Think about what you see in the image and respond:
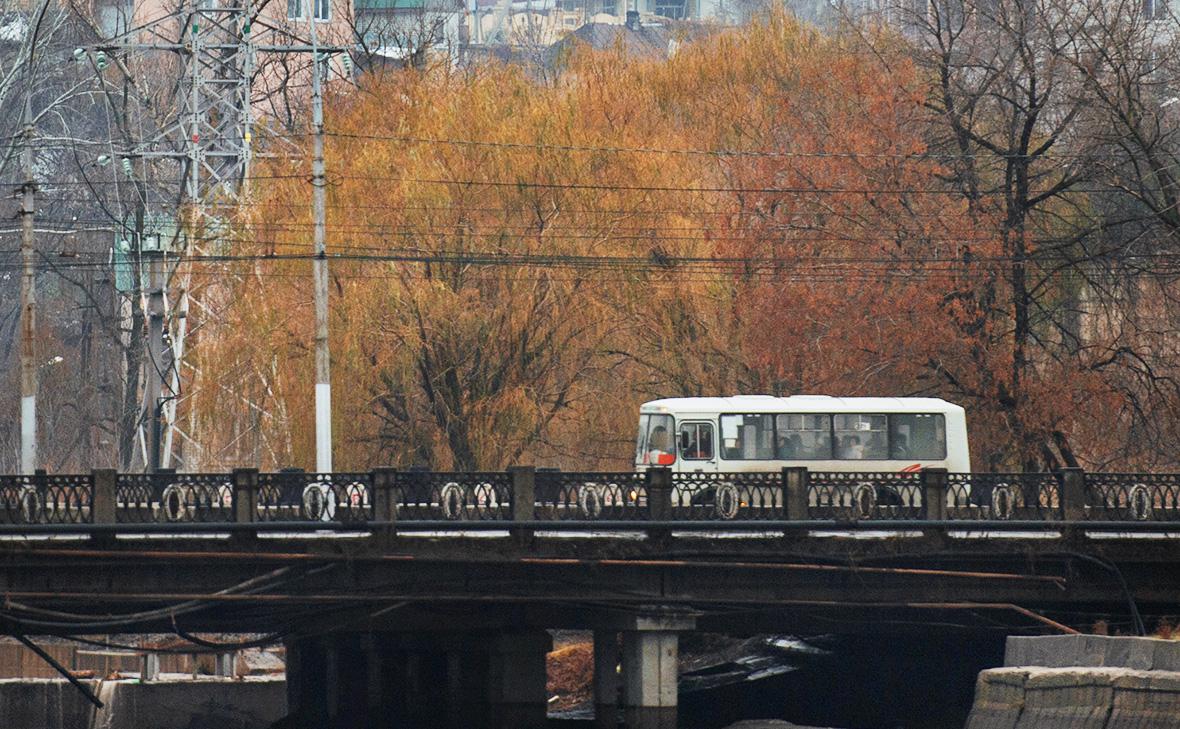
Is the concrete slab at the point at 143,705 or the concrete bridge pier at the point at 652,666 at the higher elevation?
the concrete bridge pier at the point at 652,666

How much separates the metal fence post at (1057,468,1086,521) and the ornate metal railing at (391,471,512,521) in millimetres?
7948

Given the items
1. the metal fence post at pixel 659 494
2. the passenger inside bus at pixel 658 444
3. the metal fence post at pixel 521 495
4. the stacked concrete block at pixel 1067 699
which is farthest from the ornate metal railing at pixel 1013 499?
the passenger inside bus at pixel 658 444

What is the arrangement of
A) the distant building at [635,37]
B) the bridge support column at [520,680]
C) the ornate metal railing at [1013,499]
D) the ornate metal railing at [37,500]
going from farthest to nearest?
the distant building at [635,37]
the bridge support column at [520,680]
the ornate metal railing at [1013,499]
the ornate metal railing at [37,500]

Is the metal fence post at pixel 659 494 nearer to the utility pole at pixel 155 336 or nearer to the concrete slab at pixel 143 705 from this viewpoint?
the utility pole at pixel 155 336

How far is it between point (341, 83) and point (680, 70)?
15.8 metres

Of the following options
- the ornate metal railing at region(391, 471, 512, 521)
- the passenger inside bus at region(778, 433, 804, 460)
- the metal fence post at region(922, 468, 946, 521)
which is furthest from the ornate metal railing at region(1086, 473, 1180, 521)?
the passenger inside bus at region(778, 433, 804, 460)

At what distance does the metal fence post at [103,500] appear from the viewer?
28391 mm

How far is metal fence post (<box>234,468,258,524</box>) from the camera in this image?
2873cm

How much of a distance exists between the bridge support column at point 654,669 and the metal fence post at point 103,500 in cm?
768

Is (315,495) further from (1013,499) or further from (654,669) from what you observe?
(1013,499)

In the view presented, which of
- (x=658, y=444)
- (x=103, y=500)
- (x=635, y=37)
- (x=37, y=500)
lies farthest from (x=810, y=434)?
(x=635, y=37)

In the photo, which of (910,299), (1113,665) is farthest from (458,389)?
(1113,665)

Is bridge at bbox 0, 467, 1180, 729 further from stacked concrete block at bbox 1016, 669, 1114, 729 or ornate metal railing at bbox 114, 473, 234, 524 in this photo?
stacked concrete block at bbox 1016, 669, 1114, 729

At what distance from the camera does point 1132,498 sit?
3019 centimetres
